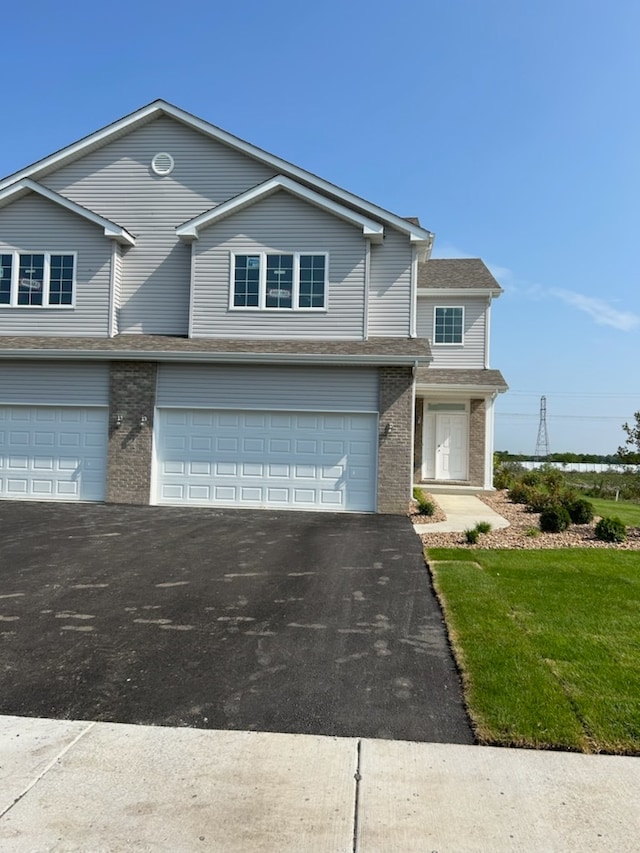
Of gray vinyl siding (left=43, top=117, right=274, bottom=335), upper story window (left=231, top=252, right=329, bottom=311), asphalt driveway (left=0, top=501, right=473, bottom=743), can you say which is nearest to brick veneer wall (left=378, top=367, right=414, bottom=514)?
upper story window (left=231, top=252, right=329, bottom=311)

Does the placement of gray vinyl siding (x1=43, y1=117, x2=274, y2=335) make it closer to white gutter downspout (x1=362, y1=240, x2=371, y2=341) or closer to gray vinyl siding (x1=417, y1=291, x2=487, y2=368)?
white gutter downspout (x1=362, y1=240, x2=371, y2=341)

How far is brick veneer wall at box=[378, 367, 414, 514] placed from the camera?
44.7 ft

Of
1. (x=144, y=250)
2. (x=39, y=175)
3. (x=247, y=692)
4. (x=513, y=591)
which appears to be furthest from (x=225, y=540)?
(x=39, y=175)

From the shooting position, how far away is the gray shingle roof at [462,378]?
18.8m

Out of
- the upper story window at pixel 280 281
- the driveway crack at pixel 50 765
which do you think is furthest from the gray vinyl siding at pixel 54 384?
the driveway crack at pixel 50 765

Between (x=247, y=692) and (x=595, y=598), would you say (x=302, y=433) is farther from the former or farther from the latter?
(x=247, y=692)

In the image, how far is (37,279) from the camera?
50.9 ft

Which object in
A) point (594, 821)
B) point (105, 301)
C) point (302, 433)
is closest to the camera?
point (594, 821)

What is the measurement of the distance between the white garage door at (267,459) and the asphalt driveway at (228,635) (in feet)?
11.6

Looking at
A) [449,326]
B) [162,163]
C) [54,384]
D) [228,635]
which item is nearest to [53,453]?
[54,384]

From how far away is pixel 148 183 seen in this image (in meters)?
15.9

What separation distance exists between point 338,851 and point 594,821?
1353 millimetres

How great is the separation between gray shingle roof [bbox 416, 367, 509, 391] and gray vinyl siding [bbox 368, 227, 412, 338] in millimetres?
4325

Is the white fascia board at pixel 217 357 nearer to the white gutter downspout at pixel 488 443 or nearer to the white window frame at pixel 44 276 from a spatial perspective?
the white window frame at pixel 44 276
